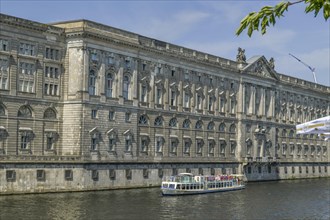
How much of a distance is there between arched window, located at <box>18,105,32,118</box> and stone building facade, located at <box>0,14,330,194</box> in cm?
12

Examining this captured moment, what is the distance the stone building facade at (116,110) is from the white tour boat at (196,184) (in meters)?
7.34

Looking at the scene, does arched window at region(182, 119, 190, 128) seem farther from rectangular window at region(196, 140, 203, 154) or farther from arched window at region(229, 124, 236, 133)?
arched window at region(229, 124, 236, 133)

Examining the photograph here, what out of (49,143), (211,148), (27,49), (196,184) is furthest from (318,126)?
(211,148)

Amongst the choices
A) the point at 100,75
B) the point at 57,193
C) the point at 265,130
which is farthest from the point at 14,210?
the point at 265,130

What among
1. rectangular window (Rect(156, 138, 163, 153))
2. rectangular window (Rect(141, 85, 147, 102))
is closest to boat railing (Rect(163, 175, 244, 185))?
rectangular window (Rect(156, 138, 163, 153))

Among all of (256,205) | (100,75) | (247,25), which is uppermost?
(100,75)

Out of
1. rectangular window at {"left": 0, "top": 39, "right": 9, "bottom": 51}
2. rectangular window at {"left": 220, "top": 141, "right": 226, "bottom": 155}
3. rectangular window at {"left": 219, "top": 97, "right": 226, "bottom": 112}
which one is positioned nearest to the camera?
rectangular window at {"left": 0, "top": 39, "right": 9, "bottom": 51}

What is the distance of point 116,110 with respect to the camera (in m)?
79.4

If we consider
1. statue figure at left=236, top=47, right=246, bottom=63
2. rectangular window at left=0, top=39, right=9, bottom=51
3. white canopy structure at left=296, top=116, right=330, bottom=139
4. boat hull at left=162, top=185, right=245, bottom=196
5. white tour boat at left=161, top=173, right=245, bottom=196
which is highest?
statue figure at left=236, top=47, right=246, bottom=63

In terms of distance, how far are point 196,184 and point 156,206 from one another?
18671mm

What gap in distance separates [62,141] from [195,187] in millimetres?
17734

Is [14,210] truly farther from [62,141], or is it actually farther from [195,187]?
[195,187]

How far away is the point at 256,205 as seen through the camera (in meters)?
63.4

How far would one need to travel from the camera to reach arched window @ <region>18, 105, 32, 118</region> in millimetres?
69500
